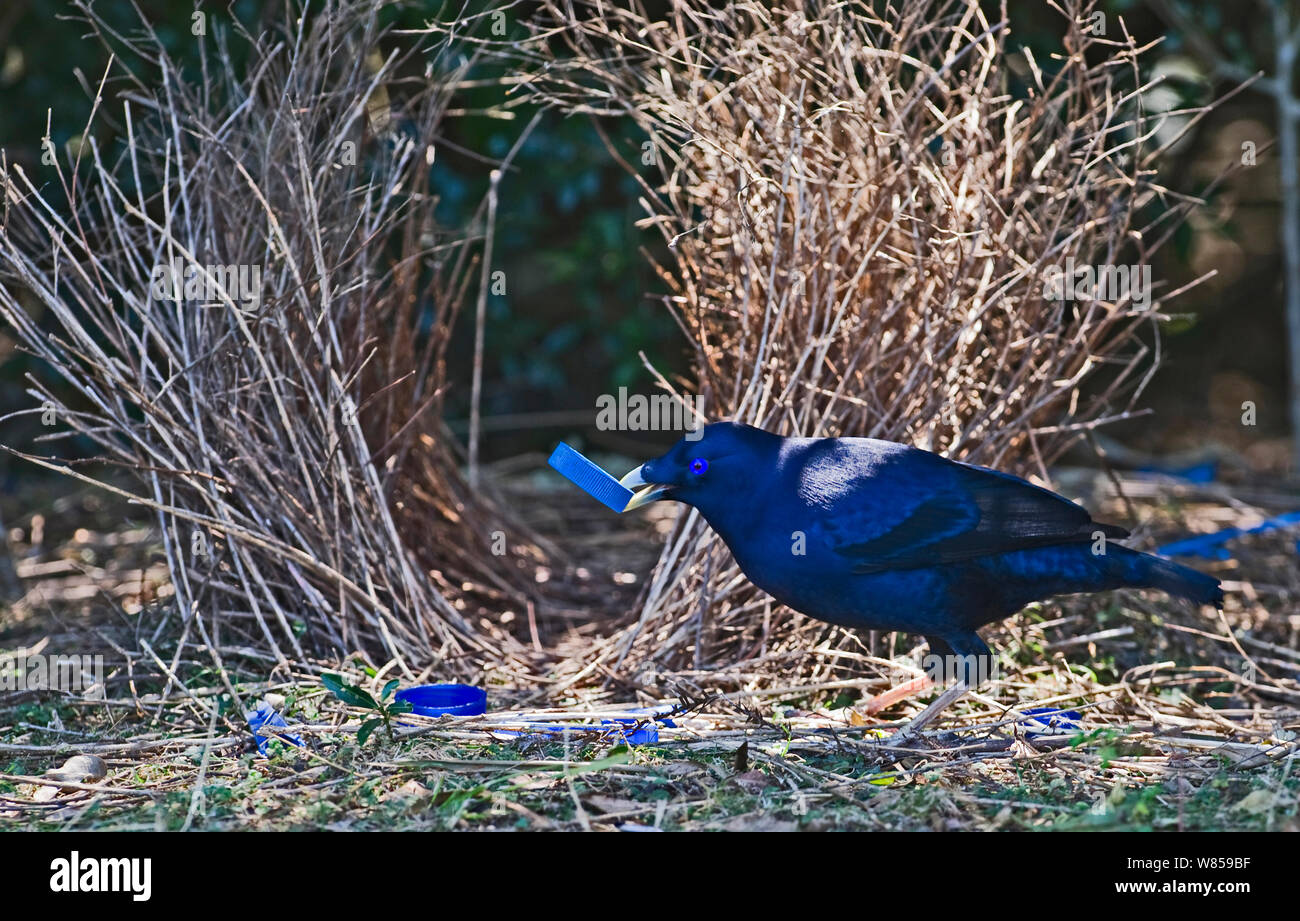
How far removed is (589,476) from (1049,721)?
136 centimetres

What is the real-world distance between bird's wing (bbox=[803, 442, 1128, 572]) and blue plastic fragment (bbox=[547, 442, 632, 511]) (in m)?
0.52

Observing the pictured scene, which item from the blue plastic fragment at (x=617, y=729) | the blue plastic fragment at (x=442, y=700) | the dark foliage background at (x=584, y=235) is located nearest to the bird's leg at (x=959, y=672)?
the blue plastic fragment at (x=617, y=729)

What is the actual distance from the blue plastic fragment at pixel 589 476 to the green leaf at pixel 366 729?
2.66ft

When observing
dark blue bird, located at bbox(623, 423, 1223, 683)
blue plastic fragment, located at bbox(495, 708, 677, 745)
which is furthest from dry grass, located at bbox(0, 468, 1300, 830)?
dark blue bird, located at bbox(623, 423, 1223, 683)

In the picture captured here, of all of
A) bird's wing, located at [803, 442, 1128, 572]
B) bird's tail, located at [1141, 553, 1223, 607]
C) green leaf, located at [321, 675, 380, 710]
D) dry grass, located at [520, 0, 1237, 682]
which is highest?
dry grass, located at [520, 0, 1237, 682]

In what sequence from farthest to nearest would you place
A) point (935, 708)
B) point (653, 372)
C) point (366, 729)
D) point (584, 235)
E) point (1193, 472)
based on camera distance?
1. point (584, 235)
2. point (1193, 472)
3. point (653, 372)
4. point (935, 708)
5. point (366, 729)

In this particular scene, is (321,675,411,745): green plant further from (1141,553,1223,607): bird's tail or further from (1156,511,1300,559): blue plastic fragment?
(1156,511,1300,559): blue plastic fragment

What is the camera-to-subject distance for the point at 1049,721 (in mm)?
3391

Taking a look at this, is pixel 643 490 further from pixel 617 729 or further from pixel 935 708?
pixel 935 708

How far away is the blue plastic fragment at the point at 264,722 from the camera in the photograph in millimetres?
3209

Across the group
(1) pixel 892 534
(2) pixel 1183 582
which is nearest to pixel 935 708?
(1) pixel 892 534

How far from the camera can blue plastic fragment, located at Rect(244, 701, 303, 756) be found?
10.5 ft

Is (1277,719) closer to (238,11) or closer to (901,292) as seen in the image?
(901,292)

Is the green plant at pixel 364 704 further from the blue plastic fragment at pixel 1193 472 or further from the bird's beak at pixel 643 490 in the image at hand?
the blue plastic fragment at pixel 1193 472
